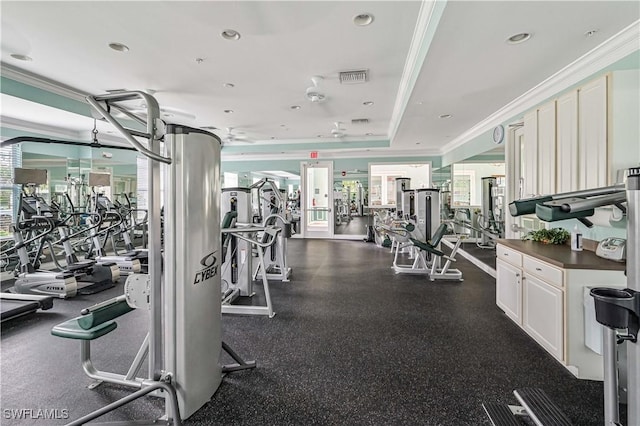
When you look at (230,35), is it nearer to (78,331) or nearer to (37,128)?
(78,331)

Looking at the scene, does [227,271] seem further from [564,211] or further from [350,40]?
[564,211]

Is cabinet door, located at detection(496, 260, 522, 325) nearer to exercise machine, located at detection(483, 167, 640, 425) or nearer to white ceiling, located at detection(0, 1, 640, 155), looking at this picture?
exercise machine, located at detection(483, 167, 640, 425)

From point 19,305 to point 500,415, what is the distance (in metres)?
4.72

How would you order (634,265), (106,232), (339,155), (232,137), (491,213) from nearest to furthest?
(634,265)
(106,232)
(491,213)
(232,137)
(339,155)

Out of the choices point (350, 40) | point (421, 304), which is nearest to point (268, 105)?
point (350, 40)

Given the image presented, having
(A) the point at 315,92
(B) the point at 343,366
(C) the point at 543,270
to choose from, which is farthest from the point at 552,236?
(A) the point at 315,92

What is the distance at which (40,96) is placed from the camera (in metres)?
4.36

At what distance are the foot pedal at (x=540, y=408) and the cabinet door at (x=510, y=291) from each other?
1.07m

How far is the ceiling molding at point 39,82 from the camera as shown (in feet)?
12.7

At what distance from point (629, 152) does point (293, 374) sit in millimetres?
3079

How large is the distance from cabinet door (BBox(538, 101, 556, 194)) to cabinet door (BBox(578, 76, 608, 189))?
0.34 metres

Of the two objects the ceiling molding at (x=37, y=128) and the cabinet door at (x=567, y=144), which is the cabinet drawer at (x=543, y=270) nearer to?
the cabinet door at (x=567, y=144)

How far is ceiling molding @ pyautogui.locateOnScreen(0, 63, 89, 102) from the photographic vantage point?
12.7 feet

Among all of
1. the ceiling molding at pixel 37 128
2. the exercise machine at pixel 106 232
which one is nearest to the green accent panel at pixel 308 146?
the ceiling molding at pixel 37 128
